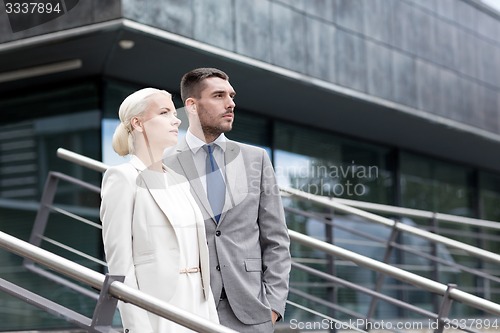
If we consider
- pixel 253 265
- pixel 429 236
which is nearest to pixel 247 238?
pixel 253 265

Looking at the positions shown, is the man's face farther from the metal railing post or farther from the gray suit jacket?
the metal railing post

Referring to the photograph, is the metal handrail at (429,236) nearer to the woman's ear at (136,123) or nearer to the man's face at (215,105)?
the man's face at (215,105)

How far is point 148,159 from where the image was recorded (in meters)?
3.62

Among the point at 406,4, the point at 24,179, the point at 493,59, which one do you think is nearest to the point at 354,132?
the point at 406,4

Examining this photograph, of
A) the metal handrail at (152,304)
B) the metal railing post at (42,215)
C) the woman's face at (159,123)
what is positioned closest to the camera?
the metal handrail at (152,304)

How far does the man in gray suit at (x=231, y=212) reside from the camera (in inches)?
150

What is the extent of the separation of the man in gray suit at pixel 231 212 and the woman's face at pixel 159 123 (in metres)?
0.32

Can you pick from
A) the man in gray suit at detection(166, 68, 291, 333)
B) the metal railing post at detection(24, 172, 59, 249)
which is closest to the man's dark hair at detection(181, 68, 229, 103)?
the man in gray suit at detection(166, 68, 291, 333)

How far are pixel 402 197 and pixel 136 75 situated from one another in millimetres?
5818

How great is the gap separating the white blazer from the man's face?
46 cm

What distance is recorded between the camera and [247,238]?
3.90 metres

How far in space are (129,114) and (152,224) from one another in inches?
18.9

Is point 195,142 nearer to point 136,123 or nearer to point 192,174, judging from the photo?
point 192,174

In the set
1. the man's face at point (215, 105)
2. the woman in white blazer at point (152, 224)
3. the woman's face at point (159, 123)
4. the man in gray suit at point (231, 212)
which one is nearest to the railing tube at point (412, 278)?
the man in gray suit at point (231, 212)
